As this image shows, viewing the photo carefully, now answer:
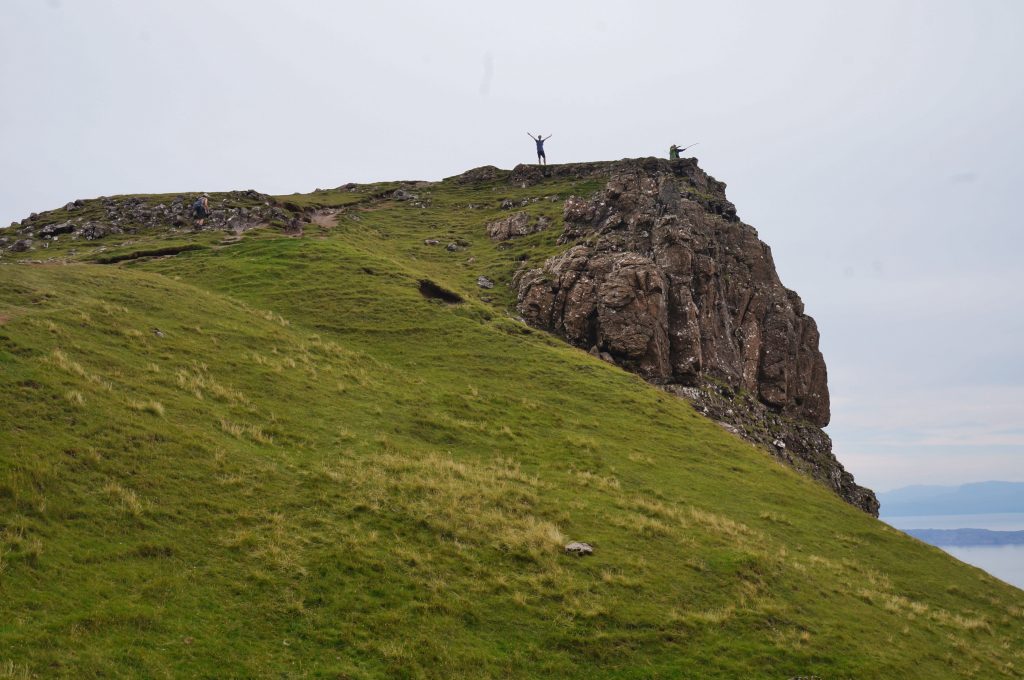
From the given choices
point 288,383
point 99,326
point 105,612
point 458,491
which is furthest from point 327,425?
point 105,612

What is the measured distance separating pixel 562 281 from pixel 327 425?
2723 cm

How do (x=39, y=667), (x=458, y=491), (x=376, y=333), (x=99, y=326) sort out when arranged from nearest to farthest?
(x=39, y=667) < (x=458, y=491) < (x=99, y=326) < (x=376, y=333)

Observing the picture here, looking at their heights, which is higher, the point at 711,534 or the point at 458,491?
the point at 458,491

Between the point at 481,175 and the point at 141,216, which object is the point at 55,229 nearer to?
the point at 141,216

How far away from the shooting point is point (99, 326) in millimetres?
31766

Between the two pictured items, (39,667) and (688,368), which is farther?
(688,368)

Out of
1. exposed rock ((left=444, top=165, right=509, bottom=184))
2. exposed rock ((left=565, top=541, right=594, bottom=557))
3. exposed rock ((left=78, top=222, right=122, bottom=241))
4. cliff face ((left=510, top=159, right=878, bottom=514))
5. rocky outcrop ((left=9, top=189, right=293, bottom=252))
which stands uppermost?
exposed rock ((left=444, top=165, right=509, bottom=184))

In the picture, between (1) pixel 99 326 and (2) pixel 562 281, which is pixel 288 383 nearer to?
(1) pixel 99 326

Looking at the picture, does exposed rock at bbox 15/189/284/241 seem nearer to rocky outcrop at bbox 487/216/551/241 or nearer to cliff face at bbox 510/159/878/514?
rocky outcrop at bbox 487/216/551/241

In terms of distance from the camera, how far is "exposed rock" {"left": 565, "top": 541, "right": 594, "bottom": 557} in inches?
884

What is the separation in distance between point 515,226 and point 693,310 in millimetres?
24062

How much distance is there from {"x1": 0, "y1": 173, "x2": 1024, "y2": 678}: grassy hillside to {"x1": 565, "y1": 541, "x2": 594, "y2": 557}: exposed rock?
0.39 m

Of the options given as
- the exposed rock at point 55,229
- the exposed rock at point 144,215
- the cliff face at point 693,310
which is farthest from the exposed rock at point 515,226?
the exposed rock at point 55,229

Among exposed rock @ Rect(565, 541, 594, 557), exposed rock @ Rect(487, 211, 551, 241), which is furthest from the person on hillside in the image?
exposed rock @ Rect(565, 541, 594, 557)
